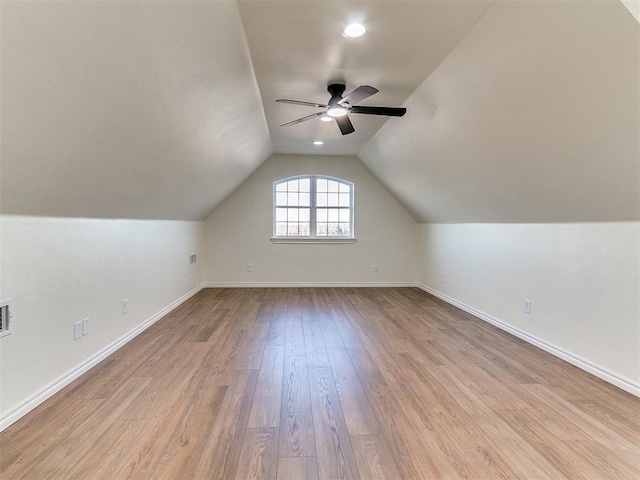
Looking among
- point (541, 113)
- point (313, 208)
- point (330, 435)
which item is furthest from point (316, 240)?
point (330, 435)

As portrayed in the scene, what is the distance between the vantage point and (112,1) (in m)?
1.42

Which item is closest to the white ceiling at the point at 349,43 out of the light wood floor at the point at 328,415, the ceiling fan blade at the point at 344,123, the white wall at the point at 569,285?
the ceiling fan blade at the point at 344,123

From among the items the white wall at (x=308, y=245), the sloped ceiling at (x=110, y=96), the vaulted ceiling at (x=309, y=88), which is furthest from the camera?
the white wall at (x=308, y=245)

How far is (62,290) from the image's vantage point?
7.79 feet

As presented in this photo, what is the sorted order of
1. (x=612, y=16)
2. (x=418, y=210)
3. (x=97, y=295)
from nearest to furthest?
(x=612, y=16), (x=97, y=295), (x=418, y=210)

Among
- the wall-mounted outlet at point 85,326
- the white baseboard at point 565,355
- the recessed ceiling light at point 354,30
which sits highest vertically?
the recessed ceiling light at point 354,30

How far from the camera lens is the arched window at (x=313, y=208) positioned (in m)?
6.31

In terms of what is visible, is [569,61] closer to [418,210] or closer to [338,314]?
[338,314]

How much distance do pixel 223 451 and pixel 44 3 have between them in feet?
6.86

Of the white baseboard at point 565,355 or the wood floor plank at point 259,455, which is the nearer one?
the wood floor plank at point 259,455

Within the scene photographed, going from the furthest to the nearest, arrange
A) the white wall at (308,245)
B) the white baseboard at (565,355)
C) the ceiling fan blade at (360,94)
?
1. the white wall at (308,245)
2. the ceiling fan blade at (360,94)
3. the white baseboard at (565,355)

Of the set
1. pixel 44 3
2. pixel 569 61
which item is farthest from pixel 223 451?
pixel 569 61

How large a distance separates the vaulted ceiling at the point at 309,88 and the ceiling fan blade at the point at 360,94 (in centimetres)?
25

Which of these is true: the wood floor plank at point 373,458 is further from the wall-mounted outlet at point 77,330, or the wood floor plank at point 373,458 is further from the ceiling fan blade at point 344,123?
the ceiling fan blade at point 344,123
